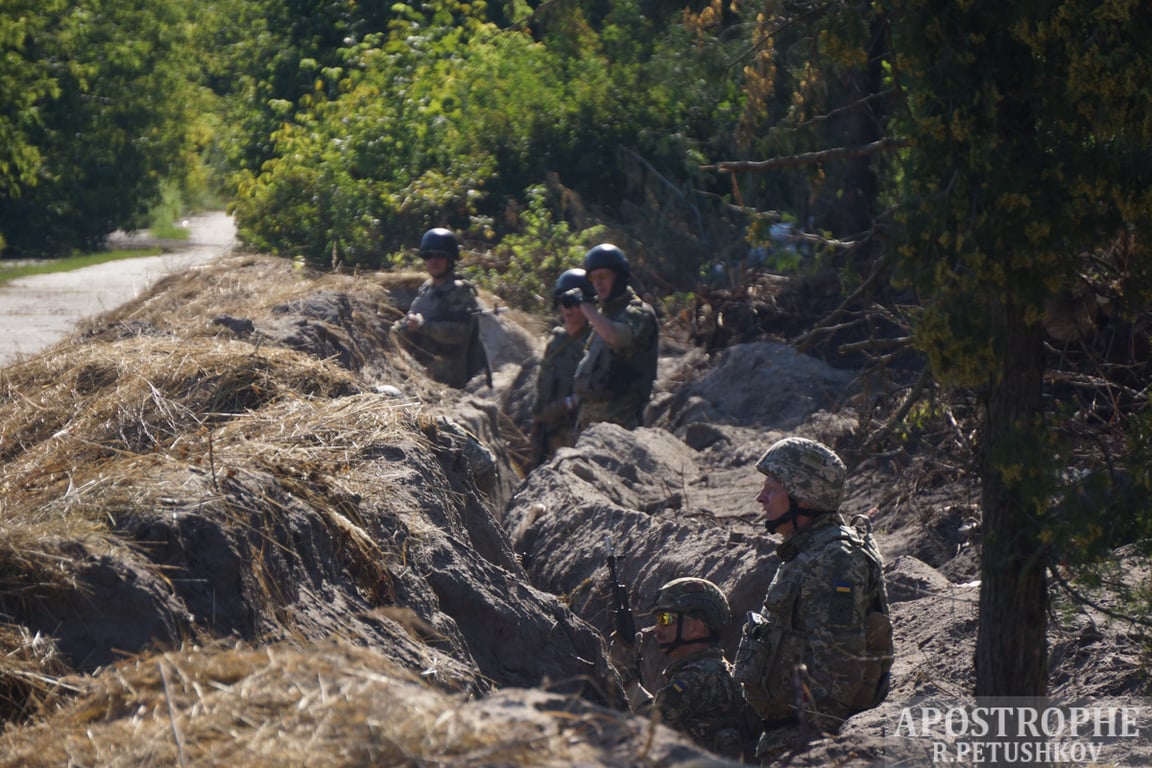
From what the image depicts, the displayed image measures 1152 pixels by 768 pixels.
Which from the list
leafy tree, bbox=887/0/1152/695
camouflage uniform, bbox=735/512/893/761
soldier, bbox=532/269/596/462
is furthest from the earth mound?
leafy tree, bbox=887/0/1152/695

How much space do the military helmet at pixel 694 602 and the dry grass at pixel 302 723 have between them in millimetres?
2137

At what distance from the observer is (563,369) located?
11.0 m

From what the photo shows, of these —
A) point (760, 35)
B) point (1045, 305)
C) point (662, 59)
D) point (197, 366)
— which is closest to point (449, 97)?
point (662, 59)

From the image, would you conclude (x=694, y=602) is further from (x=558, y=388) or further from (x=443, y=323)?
(x=443, y=323)

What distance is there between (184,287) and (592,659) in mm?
8106

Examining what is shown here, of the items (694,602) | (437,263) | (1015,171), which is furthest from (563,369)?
(1015,171)

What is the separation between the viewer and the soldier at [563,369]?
34.8ft

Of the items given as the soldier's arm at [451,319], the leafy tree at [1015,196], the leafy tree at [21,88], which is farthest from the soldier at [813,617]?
the leafy tree at [21,88]

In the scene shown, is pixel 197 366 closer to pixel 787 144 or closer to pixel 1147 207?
pixel 787 144

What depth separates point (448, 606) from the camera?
6016mm

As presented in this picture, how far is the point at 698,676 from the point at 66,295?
1495 centimetres

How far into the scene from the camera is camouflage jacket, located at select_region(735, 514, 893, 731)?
18.3 feet

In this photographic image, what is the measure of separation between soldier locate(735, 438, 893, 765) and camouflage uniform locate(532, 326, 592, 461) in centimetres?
506

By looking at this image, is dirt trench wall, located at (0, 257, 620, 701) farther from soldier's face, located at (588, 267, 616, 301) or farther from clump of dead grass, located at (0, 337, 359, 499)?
soldier's face, located at (588, 267, 616, 301)
